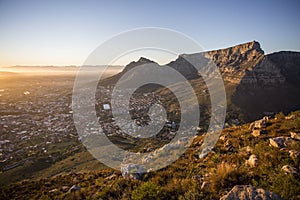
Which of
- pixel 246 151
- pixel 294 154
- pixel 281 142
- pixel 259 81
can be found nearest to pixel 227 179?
pixel 294 154

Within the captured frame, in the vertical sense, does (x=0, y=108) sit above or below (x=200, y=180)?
below

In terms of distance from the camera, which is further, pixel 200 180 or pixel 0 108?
pixel 0 108

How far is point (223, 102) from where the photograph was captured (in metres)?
60.7

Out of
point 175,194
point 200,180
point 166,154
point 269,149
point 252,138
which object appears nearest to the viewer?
point 175,194

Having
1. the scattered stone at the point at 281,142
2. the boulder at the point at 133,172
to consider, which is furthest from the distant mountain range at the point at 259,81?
the boulder at the point at 133,172

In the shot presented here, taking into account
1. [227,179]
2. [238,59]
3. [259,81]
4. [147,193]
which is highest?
[238,59]

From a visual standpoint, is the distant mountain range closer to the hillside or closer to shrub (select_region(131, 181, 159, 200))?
the hillside

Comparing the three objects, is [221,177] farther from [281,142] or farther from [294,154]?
[281,142]

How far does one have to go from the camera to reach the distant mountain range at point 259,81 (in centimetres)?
6319

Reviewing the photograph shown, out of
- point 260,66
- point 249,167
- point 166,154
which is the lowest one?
point 166,154

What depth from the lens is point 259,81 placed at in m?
78.4

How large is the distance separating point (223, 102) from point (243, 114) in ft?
23.2

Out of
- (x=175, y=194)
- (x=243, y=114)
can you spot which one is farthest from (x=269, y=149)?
(x=243, y=114)

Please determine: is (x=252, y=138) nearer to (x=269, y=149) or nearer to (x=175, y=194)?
(x=269, y=149)
